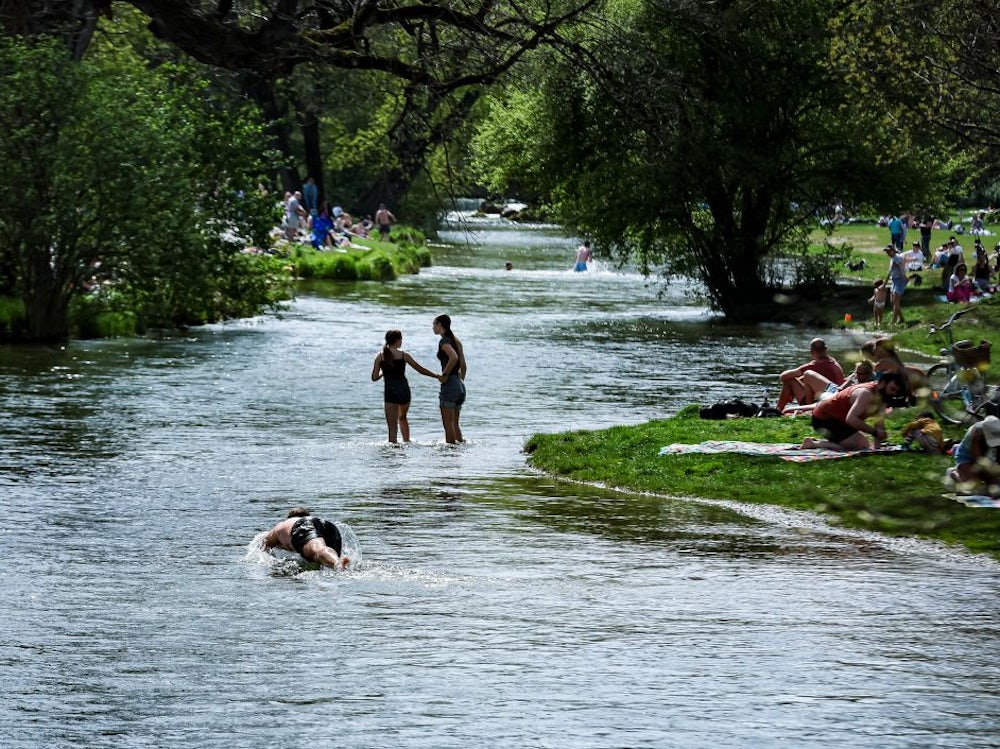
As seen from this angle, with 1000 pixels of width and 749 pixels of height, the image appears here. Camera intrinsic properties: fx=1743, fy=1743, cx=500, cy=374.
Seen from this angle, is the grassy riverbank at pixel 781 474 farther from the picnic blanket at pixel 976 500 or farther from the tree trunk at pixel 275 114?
the tree trunk at pixel 275 114

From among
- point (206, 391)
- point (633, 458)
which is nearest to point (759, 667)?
point (633, 458)

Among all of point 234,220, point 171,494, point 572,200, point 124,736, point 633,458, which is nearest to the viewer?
point 124,736

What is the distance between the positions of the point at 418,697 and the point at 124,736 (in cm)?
191

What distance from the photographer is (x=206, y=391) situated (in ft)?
98.6

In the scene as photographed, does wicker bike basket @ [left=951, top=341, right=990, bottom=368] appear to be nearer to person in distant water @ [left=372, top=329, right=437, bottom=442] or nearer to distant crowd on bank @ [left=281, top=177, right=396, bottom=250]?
person in distant water @ [left=372, top=329, right=437, bottom=442]

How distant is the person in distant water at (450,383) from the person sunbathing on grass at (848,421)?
17.3 ft

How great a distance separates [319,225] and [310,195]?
9582mm

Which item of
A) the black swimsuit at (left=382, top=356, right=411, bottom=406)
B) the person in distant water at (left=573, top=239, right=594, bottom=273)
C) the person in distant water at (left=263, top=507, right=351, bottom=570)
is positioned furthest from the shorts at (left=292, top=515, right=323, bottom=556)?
the person in distant water at (left=573, top=239, right=594, bottom=273)

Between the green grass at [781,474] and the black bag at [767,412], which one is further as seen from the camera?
the black bag at [767,412]

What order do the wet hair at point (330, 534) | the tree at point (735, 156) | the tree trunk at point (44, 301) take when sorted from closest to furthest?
the wet hair at point (330, 534) → the tree trunk at point (44, 301) → the tree at point (735, 156)

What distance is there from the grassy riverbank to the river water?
0.46 metres

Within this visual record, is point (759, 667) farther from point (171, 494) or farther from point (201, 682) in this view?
point (171, 494)

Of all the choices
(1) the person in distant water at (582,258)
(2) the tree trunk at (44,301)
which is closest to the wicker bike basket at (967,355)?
(2) the tree trunk at (44,301)

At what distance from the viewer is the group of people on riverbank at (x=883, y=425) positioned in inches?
689
